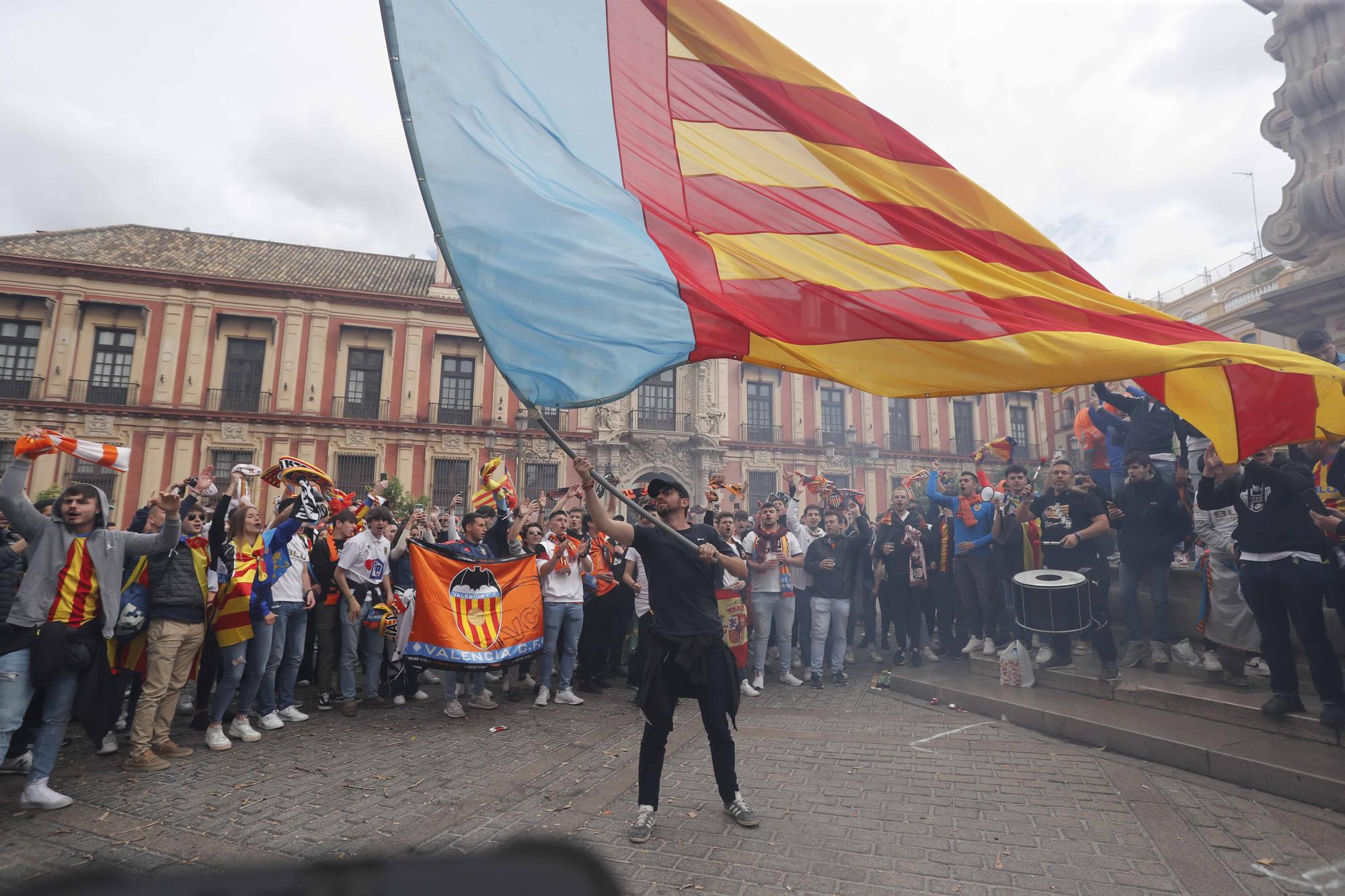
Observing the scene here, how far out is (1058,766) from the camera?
5324 millimetres

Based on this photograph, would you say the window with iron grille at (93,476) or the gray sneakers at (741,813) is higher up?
the window with iron grille at (93,476)

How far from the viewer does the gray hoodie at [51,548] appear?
4590 millimetres

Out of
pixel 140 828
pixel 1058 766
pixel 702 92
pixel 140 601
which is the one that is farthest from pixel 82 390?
pixel 1058 766

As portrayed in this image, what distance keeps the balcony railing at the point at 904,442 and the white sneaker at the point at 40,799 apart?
36099mm

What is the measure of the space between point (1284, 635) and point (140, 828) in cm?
800

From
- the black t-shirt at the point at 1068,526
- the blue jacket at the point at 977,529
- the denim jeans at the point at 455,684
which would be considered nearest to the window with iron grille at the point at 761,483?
the blue jacket at the point at 977,529

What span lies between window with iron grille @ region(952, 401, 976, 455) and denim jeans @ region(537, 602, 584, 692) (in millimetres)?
34886

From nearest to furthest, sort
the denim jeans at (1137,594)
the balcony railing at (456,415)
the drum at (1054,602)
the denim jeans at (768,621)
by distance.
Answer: the denim jeans at (1137,594) < the drum at (1054,602) < the denim jeans at (768,621) < the balcony railing at (456,415)

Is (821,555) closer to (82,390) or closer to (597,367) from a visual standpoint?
(597,367)

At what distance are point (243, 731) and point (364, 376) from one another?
2731cm

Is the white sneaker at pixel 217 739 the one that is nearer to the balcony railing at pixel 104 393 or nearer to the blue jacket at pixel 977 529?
the blue jacket at pixel 977 529

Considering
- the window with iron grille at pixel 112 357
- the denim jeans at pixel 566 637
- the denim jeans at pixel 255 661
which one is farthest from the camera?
the window with iron grille at pixel 112 357

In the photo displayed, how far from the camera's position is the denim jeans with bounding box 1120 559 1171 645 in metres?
7.07

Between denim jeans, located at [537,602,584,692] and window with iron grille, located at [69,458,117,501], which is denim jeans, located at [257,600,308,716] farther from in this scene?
window with iron grille, located at [69,458,117,501]
